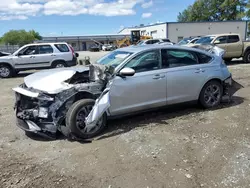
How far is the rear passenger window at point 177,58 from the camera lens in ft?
17.7

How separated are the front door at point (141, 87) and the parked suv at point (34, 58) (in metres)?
Answer: 9.48

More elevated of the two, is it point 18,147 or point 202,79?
point 202,79

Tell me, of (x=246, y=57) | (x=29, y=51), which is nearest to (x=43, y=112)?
(x=29, y=51)

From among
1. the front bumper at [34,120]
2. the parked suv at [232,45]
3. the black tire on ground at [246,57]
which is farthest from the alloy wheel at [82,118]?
the black tire on ground at [246,57]

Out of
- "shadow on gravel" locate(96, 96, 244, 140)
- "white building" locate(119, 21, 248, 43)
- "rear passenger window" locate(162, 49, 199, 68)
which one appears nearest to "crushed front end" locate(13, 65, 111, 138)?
"shadow on gravel" locate(96, 96, 244, 140)

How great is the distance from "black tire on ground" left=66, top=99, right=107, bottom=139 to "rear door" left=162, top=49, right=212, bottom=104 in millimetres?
1747

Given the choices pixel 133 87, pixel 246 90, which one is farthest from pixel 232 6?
pixel 133 87

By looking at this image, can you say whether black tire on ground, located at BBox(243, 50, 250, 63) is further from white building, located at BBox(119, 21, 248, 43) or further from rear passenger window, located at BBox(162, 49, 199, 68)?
white building, located at BBox(119, 21, 248, 43)

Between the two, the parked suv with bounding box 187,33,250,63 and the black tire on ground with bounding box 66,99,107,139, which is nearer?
the black tire on ground with bounding box 66,99,107,139

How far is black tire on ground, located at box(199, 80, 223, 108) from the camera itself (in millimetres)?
5914

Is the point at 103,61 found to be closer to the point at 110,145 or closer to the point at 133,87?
the point at 133,87

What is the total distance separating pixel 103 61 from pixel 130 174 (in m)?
2.98

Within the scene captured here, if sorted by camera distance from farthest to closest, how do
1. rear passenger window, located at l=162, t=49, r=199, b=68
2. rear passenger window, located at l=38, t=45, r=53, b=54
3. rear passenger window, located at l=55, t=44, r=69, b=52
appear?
1. rear passenger window, located at l=55, t=44, r=69, b=52
2. rear passenger window, located at l=38, t=45, r=53, b=54
3. rear passenger window, located at l=162, t=49, r=199, b=68

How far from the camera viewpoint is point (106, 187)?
10.4 ft
